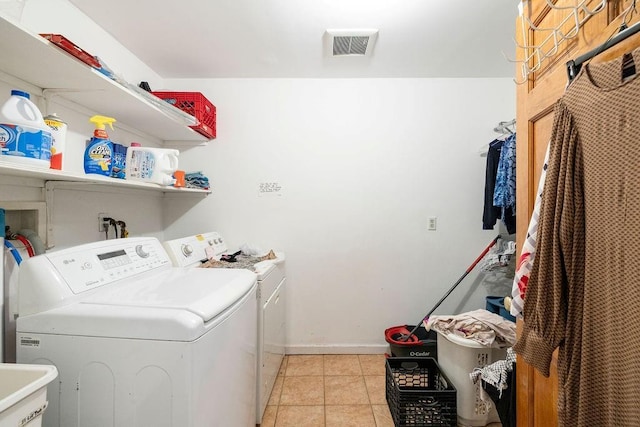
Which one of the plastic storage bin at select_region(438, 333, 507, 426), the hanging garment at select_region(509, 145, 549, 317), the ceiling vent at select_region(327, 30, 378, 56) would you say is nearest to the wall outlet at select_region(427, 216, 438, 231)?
the plastic storage bin at select_region(438, 333, 507, 426)

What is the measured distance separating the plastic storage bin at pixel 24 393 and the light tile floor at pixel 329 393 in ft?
3.97

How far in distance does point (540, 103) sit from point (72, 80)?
182 cm

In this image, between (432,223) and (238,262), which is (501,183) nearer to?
(432,223)

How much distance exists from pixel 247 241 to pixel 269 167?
2.17ft

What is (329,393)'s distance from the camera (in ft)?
6.15

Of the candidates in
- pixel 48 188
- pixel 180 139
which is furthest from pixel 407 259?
pixel 48 188

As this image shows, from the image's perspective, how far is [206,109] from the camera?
7.08ft

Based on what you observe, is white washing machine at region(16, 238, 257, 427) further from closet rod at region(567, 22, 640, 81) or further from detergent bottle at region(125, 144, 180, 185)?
closet rod at region(567, 22, 640, 81)

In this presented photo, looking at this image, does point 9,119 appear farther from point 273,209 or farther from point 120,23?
point 273,209

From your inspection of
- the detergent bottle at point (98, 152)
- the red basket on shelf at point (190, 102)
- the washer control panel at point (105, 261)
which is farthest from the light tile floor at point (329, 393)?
the red basket on shelf at point (190, 102)

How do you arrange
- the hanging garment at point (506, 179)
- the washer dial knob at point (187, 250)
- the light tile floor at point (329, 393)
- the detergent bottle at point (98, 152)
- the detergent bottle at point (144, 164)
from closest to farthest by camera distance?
the detergent bottle at point (98, 152), the detergent bottle at point (144, 164), the light tile floor at point (329, 393), the washer dial knob at point (187, 250), the hanging garment at point (506, 179)

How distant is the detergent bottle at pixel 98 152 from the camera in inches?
48.5

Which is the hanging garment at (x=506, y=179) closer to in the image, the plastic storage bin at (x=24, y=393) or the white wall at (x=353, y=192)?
the white wall at (x=353, y=192)

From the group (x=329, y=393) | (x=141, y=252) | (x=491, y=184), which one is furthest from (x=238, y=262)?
(x=491, y=184)
